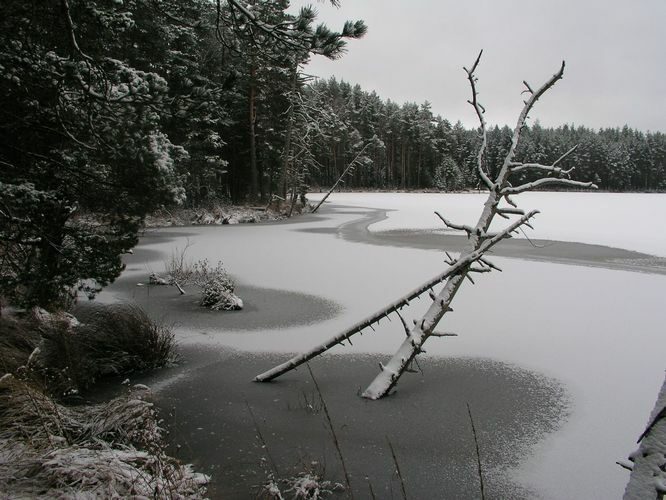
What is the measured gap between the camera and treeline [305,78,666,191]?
69.1 metres

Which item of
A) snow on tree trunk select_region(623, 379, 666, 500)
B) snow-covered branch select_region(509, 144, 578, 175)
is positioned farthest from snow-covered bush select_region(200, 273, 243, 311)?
snow on tree trunk select_region(623, 379, 666, 500)

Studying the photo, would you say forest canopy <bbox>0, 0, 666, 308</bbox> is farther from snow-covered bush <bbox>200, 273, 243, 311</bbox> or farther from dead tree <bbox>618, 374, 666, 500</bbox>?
dead tree <bbox>618, 374, 666, 500</bbox>

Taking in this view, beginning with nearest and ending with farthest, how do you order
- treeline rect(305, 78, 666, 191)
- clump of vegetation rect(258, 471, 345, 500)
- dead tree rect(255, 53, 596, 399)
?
clump of vegetation rect(258, 471, 345, 500) < dead tree rect(255, 53, 596, 399) < treeline rect(305, 78, 666, 191)

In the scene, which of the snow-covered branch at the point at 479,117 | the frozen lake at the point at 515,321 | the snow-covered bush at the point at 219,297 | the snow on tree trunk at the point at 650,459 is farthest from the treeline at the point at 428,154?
the snow on tree trunk at the point at 650,459

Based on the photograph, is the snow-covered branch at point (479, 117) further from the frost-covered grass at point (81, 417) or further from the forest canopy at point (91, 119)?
the frost-covered grass at point (81, 417)

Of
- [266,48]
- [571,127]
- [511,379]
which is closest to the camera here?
[266,48]

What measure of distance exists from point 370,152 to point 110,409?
2753 inches

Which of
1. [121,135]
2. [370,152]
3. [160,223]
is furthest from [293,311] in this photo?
[370,152]

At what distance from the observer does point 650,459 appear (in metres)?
1.17

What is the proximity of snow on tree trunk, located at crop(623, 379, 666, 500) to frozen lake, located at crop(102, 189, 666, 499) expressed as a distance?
3088mm

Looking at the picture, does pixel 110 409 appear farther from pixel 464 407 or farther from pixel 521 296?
pixel 521 296

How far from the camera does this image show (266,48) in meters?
4.94

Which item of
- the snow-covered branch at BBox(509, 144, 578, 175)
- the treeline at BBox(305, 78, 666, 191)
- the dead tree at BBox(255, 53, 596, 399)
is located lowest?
the dead tree at BBox(255, 53, 596, 399)

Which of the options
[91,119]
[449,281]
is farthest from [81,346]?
[449,281]
